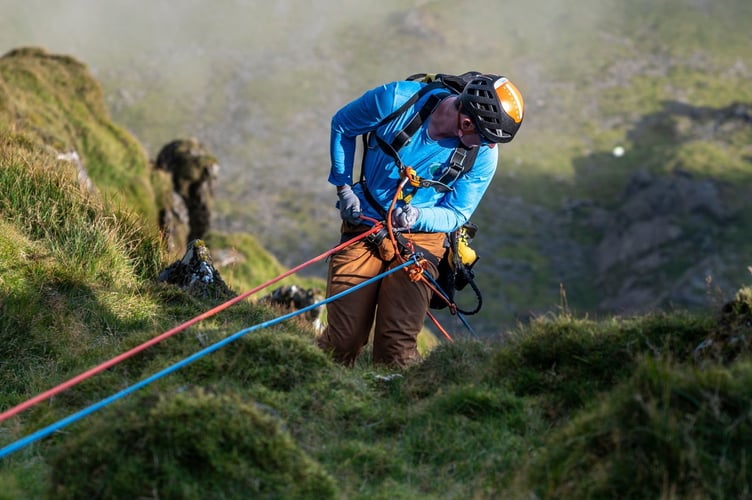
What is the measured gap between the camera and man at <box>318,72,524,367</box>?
8945 millimetres

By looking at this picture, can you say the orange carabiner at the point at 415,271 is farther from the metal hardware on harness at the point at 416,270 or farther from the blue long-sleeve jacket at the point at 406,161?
the blue long-sleeve jacket at the point at 406,161

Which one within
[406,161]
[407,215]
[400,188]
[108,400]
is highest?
[406,161]

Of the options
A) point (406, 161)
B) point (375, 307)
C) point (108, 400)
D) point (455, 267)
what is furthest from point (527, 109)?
point (108, 400)

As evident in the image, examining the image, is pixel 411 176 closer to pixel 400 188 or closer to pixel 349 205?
pixel 400 188

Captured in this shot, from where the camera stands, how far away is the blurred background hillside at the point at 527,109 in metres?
74.1

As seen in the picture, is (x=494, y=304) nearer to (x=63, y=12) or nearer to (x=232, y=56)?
(x=232, y=56)

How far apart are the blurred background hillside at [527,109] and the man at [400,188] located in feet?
166

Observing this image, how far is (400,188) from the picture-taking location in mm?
8883

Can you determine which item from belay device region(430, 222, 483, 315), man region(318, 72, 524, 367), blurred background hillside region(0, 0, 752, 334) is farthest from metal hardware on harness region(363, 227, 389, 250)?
blurred background hillside region(0, 0, 752, 334)

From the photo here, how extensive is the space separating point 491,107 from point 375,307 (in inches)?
103

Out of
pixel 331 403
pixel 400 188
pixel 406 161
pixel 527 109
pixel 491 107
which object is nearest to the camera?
pixel 331 403

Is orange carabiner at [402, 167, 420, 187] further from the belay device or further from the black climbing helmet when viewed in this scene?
the belay device

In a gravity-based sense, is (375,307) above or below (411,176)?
below

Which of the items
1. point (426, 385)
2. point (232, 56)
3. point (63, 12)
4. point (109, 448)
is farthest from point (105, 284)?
point (63, 12)
